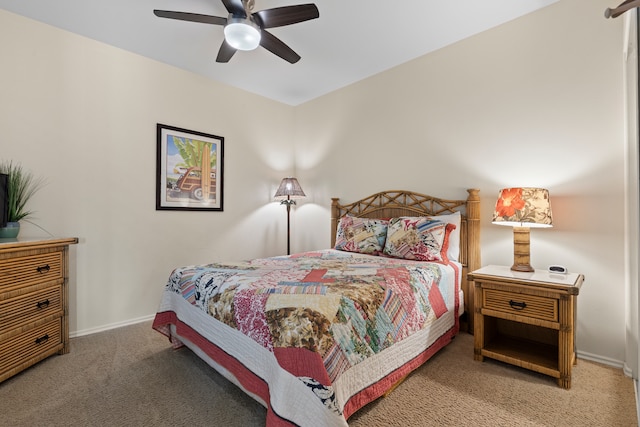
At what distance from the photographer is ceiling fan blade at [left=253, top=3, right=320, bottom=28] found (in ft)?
6.54

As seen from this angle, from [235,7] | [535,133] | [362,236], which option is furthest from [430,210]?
[235,7]

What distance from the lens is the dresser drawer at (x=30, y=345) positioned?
75.8 inches

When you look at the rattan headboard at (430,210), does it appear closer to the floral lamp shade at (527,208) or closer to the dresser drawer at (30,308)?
the floral lamp shade at (527,208)

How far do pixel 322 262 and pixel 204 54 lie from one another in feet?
8.09

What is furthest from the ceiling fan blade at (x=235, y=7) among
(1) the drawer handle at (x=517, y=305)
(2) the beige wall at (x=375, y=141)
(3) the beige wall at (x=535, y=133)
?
(1) the drawer handle at (x=517, y=305)

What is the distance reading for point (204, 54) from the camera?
3.14 meters

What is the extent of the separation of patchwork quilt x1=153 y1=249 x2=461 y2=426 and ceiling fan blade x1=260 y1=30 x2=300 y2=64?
1745 mm

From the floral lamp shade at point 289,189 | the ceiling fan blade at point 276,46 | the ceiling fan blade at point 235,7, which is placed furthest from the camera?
the floral lamp shade at point 289,189

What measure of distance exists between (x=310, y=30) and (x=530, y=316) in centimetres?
284

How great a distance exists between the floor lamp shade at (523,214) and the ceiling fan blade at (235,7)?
2.29m

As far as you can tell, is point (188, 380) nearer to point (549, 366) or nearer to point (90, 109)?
point (549, 366)

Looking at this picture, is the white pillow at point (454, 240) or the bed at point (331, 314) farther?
the white pillow at point (454, 240)

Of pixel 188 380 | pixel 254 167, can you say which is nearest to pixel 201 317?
pixel 188 380

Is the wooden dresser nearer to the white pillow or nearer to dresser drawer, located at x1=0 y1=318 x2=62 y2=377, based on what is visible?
dresser drawer, located at x1=0 y1=318 x2=62 y2=377
